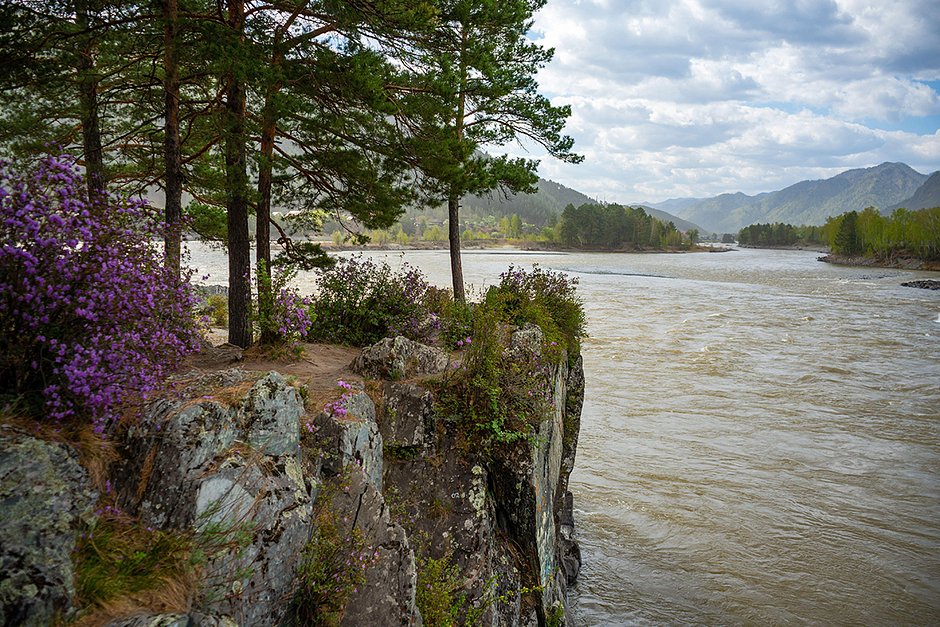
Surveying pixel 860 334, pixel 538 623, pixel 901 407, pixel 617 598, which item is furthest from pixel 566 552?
pixel 860 334

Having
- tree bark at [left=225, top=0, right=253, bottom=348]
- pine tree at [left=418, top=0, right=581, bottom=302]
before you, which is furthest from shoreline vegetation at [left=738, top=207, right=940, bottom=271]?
tree bark at [left=225, top=0, right=253, bottom=348]

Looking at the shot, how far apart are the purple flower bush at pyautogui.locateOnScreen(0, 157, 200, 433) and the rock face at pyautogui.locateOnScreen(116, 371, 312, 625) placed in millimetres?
461

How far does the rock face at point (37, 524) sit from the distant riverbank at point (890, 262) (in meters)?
116

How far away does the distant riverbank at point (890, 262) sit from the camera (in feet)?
295

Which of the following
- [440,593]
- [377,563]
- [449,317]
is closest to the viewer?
[377,563]

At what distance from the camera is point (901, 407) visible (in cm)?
2025

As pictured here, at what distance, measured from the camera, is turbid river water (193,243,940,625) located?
10828mm

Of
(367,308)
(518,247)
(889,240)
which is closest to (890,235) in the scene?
(889,240)

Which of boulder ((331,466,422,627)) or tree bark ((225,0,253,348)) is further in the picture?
tree bark ((225,0,253,348))

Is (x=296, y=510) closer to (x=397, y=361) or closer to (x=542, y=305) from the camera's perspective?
(x=397, y=361)

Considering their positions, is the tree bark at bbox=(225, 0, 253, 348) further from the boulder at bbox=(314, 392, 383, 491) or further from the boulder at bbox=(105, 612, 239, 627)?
the boulder at bbox=(105, 612, 239, 627)

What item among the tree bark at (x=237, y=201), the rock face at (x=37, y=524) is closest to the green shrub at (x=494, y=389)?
the tree bark at (x=237, y=201)

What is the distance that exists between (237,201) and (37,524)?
25.6ft

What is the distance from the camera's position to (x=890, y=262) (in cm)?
9800
